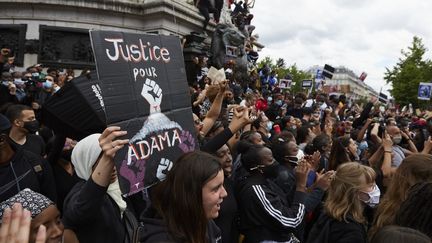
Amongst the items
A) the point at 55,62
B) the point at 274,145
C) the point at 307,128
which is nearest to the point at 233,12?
the point at 55,62

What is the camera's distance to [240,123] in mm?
3682

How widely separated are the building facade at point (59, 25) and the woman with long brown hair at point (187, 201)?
11067 millimetres

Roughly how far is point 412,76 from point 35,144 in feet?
117

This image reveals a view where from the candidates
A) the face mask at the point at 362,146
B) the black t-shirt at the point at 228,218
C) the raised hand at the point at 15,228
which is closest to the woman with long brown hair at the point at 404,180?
the black t-shirt at the point at 228,218

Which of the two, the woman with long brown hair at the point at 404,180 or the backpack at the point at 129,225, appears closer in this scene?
the backpack at the point at 129,225

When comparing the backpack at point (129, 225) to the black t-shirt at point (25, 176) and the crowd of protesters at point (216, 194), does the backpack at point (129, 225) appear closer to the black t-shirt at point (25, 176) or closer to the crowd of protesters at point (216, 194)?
the crowd of protesters at point (216, 194)

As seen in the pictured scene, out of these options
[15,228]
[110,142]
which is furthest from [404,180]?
[15,228]

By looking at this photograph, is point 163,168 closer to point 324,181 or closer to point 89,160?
point 89,160

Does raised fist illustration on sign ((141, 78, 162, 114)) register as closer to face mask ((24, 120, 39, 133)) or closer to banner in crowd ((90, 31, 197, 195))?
banner in crowd ((90, 31, 197, 195))

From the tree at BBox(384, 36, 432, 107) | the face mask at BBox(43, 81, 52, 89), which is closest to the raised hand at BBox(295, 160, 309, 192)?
the face mask at BBox(43, 81, 52, 89)

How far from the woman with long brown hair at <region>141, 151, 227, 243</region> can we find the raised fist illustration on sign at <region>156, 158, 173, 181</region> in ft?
1.04

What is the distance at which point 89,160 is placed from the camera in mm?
2738

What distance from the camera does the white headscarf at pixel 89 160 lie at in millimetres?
2732

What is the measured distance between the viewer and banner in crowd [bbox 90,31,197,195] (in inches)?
100.0
